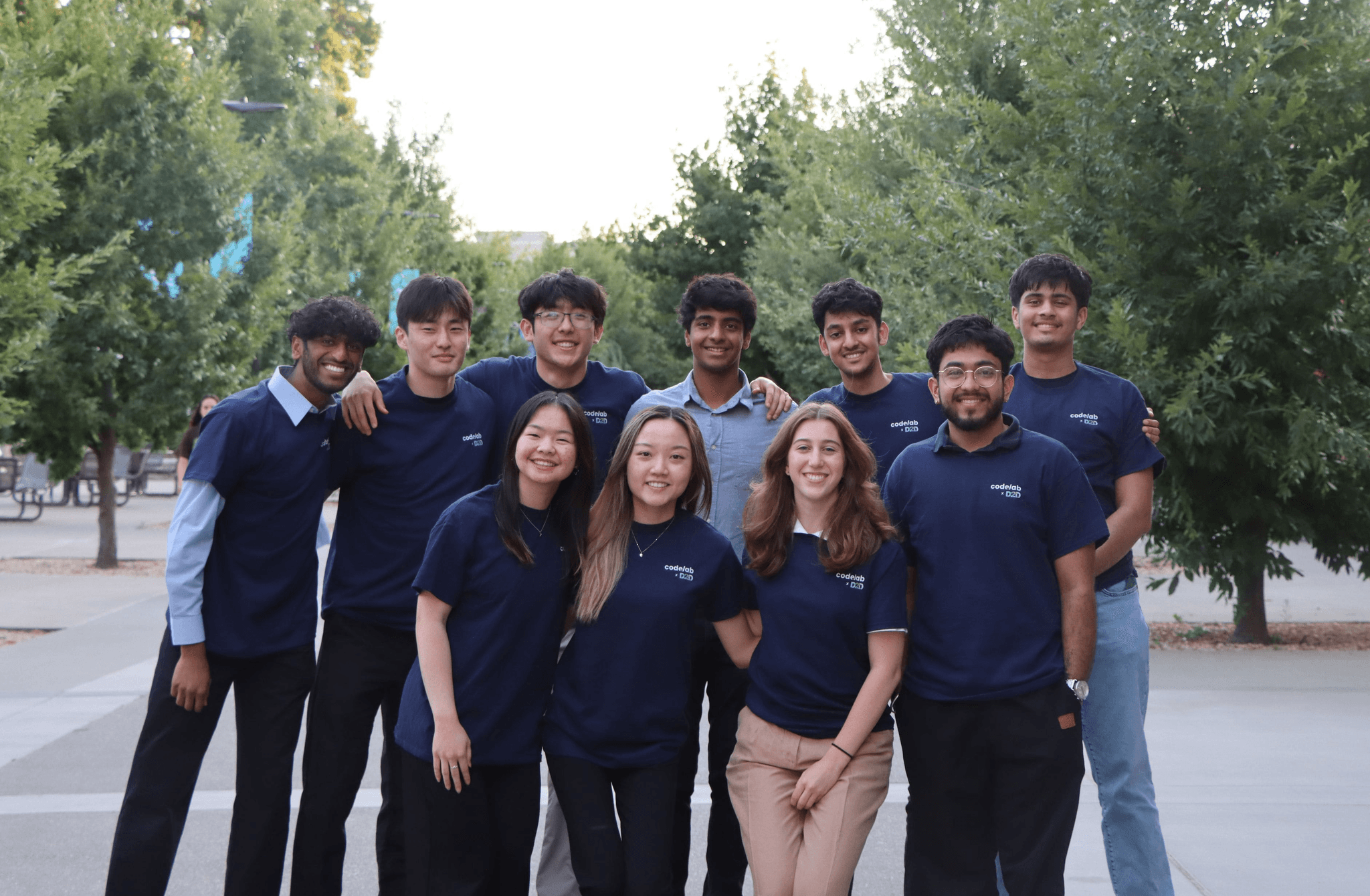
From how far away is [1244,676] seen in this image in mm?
8586

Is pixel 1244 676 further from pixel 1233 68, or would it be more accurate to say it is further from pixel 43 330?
pixel 43 330

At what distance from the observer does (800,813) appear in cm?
344

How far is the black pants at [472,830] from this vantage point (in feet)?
11.2

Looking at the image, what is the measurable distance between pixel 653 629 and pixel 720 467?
3.25ft

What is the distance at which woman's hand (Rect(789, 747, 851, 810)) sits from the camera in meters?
3.36

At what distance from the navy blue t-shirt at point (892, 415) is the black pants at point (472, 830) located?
65.8 inches

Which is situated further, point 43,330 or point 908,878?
point 43,330

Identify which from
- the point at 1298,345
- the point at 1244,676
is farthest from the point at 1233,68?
the point at 1244,676

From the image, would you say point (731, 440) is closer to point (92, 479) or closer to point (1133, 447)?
point (1133, 447)

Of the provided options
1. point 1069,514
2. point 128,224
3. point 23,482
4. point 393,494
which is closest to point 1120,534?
point 1069,514

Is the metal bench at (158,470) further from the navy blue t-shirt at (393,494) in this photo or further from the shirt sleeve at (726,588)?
the shirt sleeve at (726,588)

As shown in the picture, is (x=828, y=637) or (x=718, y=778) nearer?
(x=828, y=637)

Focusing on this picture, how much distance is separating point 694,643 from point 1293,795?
337 centimetres

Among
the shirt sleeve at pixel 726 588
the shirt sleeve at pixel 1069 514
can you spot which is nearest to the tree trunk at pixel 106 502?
the shirt sleeve at pixel 726 588
